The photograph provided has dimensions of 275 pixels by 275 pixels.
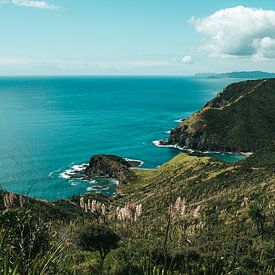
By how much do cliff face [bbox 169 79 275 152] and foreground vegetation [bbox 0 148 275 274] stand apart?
21.0m

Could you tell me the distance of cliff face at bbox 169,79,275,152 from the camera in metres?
150

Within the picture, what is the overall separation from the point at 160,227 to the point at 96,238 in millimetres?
19603

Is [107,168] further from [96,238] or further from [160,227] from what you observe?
[96,238]

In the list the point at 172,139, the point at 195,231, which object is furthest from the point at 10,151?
the point at 195,231

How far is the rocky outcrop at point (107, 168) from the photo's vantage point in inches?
4409

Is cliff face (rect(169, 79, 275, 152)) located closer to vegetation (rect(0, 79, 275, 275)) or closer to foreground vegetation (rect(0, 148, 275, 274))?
vegetation (rect(0, 79, 275, 275))

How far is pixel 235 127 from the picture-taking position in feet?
516

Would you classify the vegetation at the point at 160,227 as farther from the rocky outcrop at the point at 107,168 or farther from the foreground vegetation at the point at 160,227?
the rocky outcrop at the point at 107,168

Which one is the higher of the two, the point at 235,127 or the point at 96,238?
the point at 96,238

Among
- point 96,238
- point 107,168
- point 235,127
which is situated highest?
point 96,238

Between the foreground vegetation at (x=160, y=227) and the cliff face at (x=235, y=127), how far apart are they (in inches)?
829

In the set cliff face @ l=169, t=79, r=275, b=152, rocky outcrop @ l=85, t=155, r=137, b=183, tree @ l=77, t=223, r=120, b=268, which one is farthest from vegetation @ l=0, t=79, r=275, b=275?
cliff face @ l=169, t=79, r=275, b=152

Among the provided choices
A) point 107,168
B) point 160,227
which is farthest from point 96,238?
point 107,168

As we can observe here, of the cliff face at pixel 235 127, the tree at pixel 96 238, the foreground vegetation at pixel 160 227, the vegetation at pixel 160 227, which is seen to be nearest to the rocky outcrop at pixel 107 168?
the vegetation at pixel 160 227
